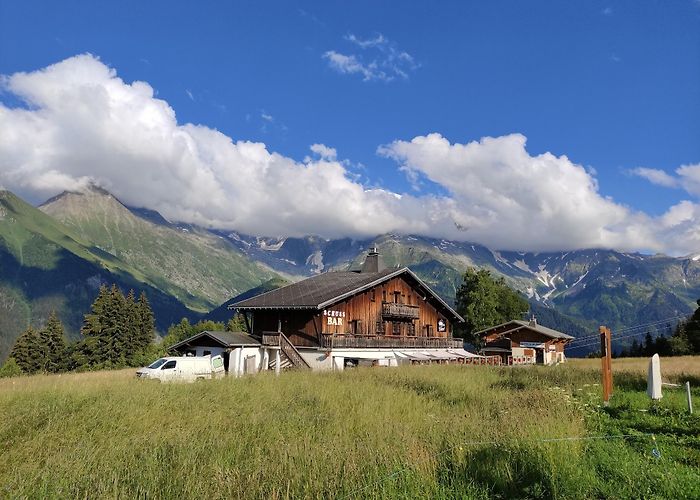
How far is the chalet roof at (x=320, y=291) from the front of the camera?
36844 millimetres

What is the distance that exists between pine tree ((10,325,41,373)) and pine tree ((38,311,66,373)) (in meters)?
0.78

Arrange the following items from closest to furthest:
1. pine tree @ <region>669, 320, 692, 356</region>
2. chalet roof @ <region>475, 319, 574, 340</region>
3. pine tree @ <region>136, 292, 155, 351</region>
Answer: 1. chalet roof @ <region>475, 319, 574, 340</region>
2. pine tree @ <region>136, 292, 155, 351</region>
3. pine tree @ <region>669, 320, 692, 356</region>

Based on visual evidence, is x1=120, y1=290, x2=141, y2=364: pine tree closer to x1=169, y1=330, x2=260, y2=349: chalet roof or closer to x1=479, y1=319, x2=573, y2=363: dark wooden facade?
x1=169, y1=330, x2=260, y2=349: chalet roof

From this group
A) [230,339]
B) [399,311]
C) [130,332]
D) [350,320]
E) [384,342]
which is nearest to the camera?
[230,339]

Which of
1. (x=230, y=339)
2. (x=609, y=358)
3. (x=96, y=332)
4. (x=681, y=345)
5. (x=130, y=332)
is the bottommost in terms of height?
(x=681, y=345)

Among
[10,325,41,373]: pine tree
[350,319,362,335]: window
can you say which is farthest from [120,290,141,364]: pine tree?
[350,319,362,335]: window

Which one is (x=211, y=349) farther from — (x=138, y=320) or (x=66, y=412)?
(x=138, y=320)

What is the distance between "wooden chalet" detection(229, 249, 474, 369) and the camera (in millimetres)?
36438

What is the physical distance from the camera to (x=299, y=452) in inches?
288

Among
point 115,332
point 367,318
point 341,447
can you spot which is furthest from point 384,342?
point 115,332

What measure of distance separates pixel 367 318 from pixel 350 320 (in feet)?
6.64

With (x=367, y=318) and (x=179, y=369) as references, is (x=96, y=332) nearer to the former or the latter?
(x=367, y=318)

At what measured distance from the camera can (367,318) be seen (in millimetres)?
40469

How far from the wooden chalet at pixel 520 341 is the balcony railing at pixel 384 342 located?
14930 millimetres
